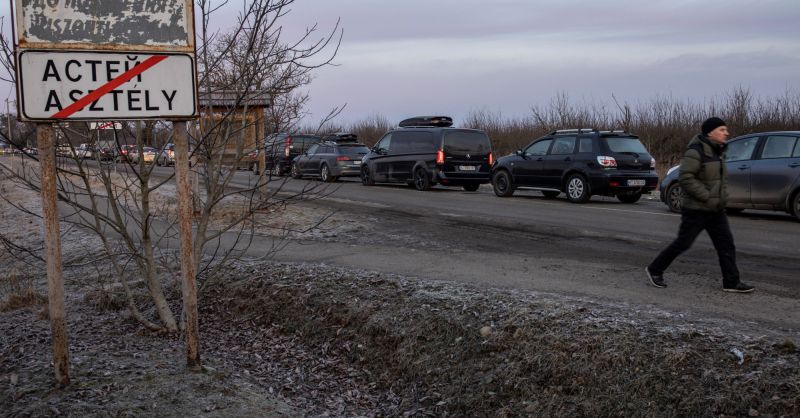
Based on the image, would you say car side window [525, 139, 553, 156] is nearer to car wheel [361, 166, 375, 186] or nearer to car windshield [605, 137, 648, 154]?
car windshield [605, 137, 648, 154]

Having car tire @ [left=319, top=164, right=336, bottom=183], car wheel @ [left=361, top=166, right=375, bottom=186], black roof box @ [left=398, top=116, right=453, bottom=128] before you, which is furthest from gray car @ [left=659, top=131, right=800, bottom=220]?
car tire @ [left=319, top=164, right=336, bottom=183]

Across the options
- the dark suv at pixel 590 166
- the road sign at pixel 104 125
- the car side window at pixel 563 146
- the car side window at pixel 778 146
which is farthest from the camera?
the car side window at pixel 563 146

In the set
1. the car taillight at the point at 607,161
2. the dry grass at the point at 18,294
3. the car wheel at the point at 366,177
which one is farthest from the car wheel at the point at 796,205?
the car wheel at the point at 366,177

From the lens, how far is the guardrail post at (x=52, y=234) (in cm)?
431

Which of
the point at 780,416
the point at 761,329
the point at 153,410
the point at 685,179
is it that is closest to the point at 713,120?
the point at 685,179

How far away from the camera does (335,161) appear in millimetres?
27422

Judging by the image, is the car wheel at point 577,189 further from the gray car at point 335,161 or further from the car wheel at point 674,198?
the gray car at point 335,161

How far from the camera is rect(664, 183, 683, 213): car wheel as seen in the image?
49.0 ft

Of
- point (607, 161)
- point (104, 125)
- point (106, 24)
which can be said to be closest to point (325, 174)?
point (607, 161)

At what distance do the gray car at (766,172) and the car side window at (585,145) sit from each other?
3730mm

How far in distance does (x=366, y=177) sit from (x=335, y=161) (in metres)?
3.29

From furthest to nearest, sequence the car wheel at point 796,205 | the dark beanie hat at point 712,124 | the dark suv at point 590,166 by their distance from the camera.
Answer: the dark suv at point 590,166 < the car wheel at point 796,205 < the dark beanie hat at point 712,124

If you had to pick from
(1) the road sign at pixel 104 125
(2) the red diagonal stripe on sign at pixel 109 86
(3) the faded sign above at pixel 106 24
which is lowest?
(1) the road sign at pixel 104 125

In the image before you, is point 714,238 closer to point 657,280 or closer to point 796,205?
point 657,280
